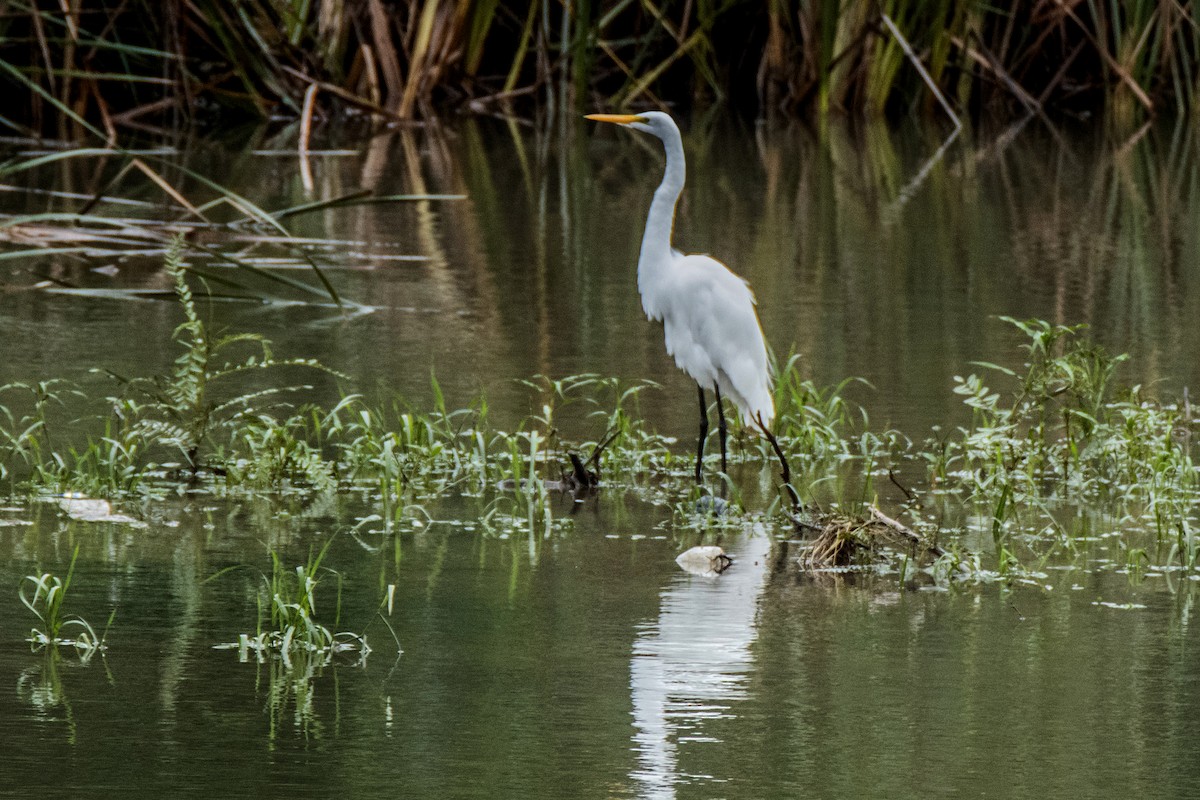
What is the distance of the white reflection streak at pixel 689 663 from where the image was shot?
3439 mm

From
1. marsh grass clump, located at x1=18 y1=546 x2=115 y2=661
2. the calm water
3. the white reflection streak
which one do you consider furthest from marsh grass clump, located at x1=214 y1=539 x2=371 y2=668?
the white reflection streak

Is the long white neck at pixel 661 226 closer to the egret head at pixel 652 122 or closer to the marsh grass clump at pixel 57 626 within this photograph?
the egret head at pixel 652 122

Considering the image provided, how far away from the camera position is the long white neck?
5992 mm

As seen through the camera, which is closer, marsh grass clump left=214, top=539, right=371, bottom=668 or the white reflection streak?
the white reflection streak

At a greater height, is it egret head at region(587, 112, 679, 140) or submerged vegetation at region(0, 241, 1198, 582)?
egret head at region(587, 112, 679, 140)

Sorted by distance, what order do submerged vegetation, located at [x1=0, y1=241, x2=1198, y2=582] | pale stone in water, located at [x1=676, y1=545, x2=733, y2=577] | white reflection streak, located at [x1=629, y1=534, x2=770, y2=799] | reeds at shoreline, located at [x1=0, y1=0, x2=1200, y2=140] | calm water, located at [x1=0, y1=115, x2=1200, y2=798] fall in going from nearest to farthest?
calm water, located at [x1=0, y1=115, x2=1200, y2=798], white reflection streak, located at [x1=629, y1=534, x2=770, y2=799], pale stone in water, located at [x1=676, y1=545, x2=733, y2=577], submerged vegetation, located at [x1=0, y1=241, x2=1198, y2=582], reeds at shoreline, located at [x1=0, y1=0, x2=1200, y2=140]

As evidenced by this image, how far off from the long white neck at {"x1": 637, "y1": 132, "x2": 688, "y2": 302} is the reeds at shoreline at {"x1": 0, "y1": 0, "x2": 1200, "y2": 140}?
24.0 ft

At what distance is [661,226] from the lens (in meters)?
6.06

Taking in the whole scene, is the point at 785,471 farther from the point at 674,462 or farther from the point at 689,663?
the point at 689,663

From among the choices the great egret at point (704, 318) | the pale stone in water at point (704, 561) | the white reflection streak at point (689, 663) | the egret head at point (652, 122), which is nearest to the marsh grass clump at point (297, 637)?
the white reflection streak at point (689, 663)

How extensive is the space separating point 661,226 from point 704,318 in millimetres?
432

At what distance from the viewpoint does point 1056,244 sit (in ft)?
34.5

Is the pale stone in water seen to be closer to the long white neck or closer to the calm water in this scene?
the calm water

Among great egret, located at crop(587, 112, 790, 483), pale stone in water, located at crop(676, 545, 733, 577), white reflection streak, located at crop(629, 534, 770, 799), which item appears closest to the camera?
white reflection streak, located at crop(629, 534, 770, 799)
